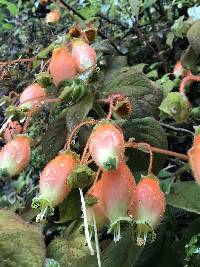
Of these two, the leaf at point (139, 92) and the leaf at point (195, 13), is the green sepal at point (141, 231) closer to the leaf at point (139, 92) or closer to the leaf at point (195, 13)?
the leaf at point (139, 92)

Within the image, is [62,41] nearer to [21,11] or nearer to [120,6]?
[120,6]

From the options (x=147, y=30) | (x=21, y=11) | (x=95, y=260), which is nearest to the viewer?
(x=95, y=260)

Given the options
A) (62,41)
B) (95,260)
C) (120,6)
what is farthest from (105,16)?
(95,260)

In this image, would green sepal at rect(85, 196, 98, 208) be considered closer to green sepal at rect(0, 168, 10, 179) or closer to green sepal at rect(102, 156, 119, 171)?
green sepal at rect(102, 156, 119, 171)

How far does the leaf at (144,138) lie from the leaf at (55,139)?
138 mm

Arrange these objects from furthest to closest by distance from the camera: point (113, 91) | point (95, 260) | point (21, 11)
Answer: point (21, 11) < point (113, 91) < point (95, 260)

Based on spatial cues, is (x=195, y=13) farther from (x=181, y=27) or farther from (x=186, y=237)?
(x=186, y=237)

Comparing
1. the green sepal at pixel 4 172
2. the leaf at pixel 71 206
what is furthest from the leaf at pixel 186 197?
the green sepal at pixel 4 172

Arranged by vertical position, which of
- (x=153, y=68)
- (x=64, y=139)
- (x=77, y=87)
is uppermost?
(x=77, y=87)

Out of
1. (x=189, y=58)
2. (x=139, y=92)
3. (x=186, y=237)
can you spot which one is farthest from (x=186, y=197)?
(x=189, y=58)

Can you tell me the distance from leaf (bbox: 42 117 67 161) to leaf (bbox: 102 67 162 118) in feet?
0.36

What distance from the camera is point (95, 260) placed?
3.30 ft

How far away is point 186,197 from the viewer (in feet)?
3.24

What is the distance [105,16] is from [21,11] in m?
0.42
